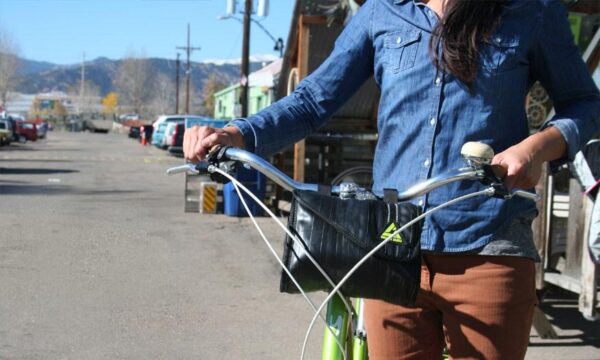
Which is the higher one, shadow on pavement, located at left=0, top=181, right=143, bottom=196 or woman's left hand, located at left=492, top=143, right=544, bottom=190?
Result: woman's left hand, located at left=492, top=143, right=544, bottom=190

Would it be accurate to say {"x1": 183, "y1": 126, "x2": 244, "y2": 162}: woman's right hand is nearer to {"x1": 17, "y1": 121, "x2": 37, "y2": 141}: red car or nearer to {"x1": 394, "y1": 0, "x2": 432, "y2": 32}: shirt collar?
{"x1": 394, "y1": 0, "x2": 432, "y2": 32}: shirt collar

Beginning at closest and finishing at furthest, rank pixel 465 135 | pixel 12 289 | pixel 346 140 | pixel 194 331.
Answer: pixel 465 135 → pixel 194 331 → pixel 12 289 → pixel 346 140

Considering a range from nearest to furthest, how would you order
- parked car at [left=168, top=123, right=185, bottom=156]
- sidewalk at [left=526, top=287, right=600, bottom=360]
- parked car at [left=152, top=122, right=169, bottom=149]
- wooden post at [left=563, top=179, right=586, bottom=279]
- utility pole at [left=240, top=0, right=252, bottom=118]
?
wooden post at [left=563, top=179, right=586, bottom=279], sidewalk at [left=526, top=287, right=600, bottom=360], utility pole at [left=240, top=0, right=252, bottom=118], parked car at [left=168, top=123, right=185, bottom=156], parked car at [left=152, top=122, right=169, bottom=149]

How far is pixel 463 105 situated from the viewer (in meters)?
2.12

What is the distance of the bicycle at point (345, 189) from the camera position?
5.96 feet

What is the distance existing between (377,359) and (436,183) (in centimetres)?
60

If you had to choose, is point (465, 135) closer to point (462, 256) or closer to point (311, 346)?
point (462, 256)

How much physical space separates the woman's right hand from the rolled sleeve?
842mm

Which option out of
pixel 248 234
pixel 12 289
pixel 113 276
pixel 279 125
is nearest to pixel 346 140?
pixel 248 234

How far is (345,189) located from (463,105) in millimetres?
383

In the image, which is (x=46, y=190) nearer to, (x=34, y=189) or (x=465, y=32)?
(x=34, y=189)

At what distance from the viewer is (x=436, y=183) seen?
6.08 ft

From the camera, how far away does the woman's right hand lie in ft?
7.03

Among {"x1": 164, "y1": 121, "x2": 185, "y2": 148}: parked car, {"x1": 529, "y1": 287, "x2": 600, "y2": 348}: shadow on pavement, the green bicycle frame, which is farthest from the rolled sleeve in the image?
{"x1": 164, "y1": 121, "x2": 185, "y2": 148}: parked car
